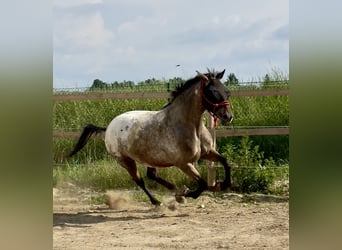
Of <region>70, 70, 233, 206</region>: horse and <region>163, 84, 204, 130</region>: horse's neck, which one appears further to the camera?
<region>163, 84, 204, 130</region>: horse's neck

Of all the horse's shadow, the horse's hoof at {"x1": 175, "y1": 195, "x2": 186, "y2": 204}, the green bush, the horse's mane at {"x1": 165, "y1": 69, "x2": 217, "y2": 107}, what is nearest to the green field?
the green bush

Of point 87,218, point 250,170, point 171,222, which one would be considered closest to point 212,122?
point 250,170

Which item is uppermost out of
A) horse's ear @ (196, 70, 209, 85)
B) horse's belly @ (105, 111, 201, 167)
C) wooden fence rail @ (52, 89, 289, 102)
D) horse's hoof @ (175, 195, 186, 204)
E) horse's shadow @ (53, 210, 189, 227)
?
horse's ear @ (196, 70, 209, 85)

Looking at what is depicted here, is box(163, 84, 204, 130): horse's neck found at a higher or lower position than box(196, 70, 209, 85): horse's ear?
lower

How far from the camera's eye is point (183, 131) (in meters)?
4.08

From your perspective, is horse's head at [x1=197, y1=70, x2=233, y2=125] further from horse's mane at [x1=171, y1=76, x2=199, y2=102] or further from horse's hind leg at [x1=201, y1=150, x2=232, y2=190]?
horse's hind leg at [x1=201, y1=150, x2=232, y2=190]

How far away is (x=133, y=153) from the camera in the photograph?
4.30m

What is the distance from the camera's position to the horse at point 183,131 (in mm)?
3980

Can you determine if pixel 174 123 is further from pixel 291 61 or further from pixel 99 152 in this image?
pixel 291 61

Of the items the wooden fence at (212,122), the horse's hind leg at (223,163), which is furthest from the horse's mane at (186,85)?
the wooden fence at (212,122)

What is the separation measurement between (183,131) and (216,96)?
0.42 m

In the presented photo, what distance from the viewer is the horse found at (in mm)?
3980

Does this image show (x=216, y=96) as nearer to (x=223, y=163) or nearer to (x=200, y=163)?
(x=223, y=163)

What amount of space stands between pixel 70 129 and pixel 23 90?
15.5 ft
